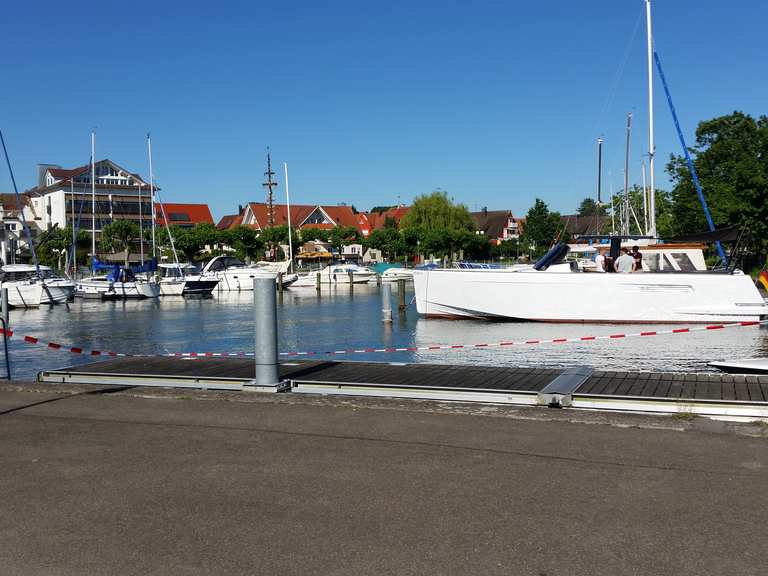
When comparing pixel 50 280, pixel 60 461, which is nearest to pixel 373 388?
pixel 60 461

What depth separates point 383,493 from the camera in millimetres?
5098

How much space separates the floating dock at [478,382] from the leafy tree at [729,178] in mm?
36736

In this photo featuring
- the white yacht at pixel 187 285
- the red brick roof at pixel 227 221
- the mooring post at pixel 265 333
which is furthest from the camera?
the red brick roof at pixel 227 221

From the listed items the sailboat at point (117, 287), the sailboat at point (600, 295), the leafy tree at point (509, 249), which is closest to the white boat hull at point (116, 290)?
the sailboat at point (117, 287)

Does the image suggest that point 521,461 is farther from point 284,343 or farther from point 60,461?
point 284,343

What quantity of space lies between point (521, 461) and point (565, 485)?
A: 2.09 feet

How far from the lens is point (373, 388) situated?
9117 mm

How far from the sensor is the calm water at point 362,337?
18891 millimetres

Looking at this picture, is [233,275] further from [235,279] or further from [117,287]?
[117,287]

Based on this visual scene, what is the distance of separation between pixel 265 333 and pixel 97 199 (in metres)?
107

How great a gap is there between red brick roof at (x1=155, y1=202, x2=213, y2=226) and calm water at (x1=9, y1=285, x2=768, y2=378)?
8616cm

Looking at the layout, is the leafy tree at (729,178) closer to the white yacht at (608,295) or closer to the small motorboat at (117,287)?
the white yacht at (608,295)

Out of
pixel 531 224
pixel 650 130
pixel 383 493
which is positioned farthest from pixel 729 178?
pixel 531 224

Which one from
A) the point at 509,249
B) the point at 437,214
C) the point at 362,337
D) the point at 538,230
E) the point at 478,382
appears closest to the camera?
the point at 478,382
